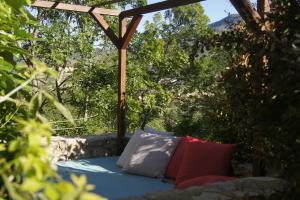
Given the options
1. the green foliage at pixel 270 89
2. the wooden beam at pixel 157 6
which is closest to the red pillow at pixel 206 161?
the wooden beam at pixel 157 6

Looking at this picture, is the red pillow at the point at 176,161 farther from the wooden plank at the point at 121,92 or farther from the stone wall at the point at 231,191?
the stone wall at the point at 231,191

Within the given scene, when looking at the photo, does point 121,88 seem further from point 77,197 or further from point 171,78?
point 77,197

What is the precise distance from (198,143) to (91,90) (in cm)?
484

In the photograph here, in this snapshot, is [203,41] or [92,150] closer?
[203,41]

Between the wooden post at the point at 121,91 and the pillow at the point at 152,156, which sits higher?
the wooden post at the point at 121,91

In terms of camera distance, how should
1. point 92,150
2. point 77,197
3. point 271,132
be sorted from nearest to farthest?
point 77,197 → point 271,132 → point 92,150

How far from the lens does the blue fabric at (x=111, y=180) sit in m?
4.17

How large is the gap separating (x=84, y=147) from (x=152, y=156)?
1.53 meters

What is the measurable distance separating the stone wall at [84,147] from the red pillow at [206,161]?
6.71ft

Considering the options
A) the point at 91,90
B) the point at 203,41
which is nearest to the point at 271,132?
the point at 203,41

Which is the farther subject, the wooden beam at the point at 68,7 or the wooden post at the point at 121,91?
the wooden post at the point at 121,91

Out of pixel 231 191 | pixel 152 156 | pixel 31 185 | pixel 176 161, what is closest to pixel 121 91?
pixel 152 156

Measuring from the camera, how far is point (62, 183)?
47 centimetres

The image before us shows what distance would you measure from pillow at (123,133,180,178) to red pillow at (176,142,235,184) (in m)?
0.42
